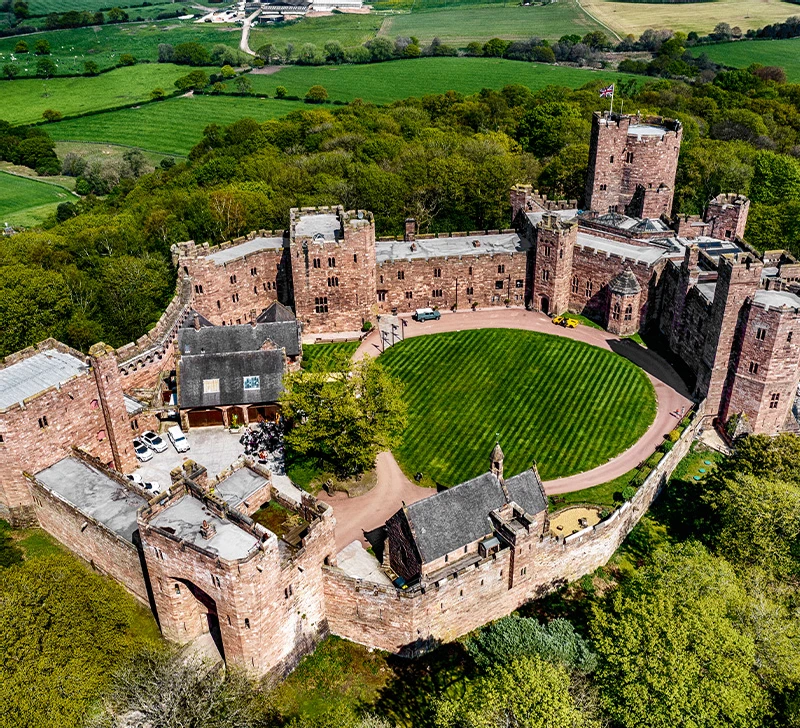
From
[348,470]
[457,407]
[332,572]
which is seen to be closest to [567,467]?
[457,407]

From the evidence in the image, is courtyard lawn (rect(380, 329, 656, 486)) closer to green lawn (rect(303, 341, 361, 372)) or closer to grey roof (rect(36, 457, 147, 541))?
green lawn (rect(303, 341, 361, 372))

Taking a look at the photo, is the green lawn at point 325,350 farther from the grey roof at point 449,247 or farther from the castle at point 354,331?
the grey roof at point 449,247

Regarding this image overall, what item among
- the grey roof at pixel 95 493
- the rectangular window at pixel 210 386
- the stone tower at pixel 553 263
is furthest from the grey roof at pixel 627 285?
the grey roof at pixel 95 493

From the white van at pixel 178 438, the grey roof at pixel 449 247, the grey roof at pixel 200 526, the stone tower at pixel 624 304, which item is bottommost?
the white van at pixel 178 438

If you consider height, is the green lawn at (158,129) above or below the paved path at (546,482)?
above

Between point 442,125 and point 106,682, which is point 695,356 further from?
point 442,125

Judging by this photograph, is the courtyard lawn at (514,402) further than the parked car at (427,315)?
No

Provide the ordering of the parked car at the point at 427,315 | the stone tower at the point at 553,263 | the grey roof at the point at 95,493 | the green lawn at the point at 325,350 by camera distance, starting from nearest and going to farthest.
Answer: the grey roof at the point at 95,493
the green lawn at the point at 325,350
the stone tower at the point at 553,263
the parked car at the point at 427,315
